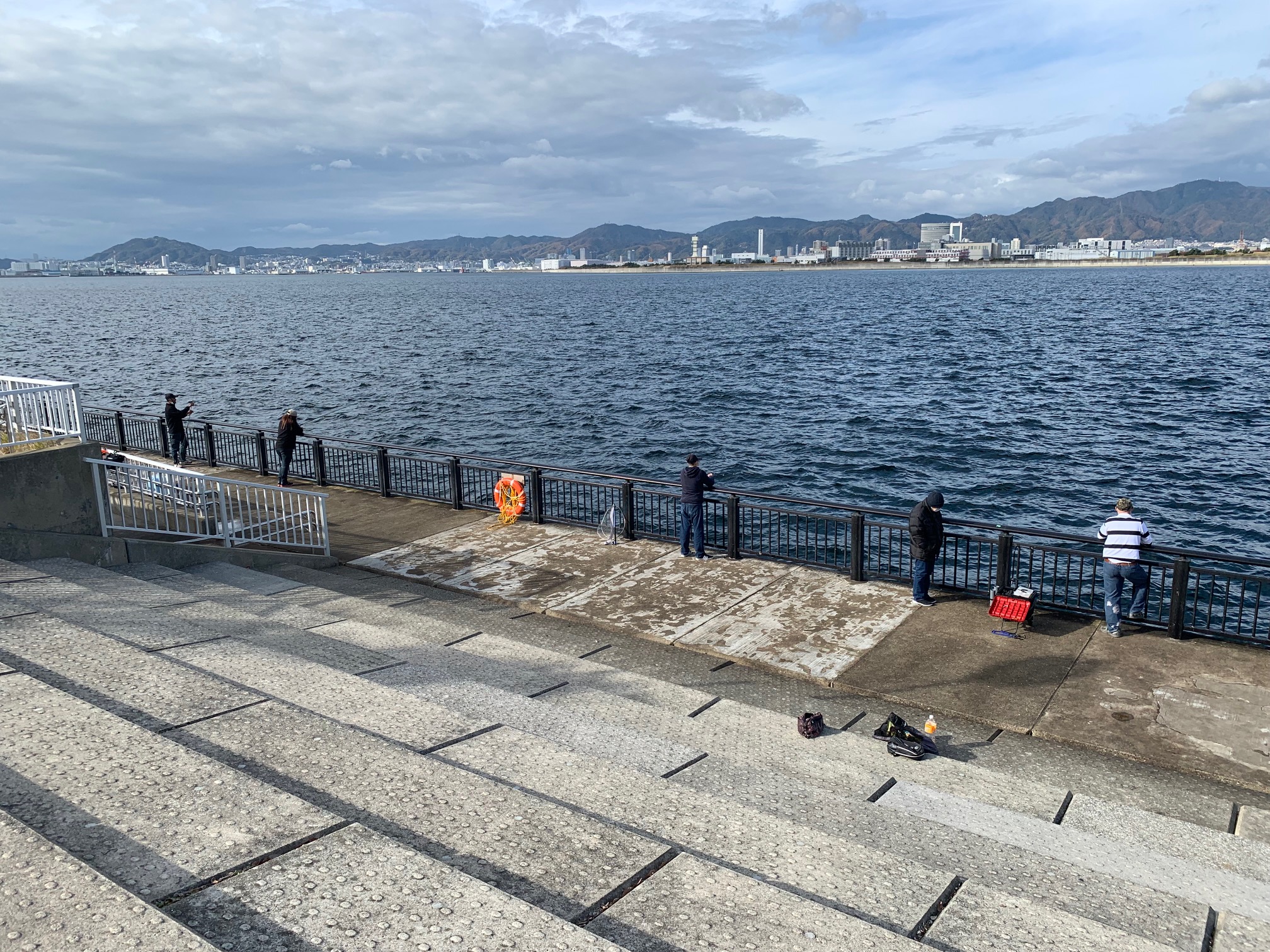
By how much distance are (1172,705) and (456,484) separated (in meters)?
11.9

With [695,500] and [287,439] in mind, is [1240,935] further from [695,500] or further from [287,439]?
[287,439]

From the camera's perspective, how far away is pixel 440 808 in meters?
4.59

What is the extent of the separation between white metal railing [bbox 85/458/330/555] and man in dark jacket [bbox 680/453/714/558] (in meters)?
5.59

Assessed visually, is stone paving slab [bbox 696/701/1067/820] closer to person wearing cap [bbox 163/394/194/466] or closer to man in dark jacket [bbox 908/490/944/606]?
man in dark jacket [bbox 908/490/944/606]

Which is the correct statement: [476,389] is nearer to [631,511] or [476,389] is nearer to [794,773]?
[631,511]

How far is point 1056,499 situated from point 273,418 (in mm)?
30834

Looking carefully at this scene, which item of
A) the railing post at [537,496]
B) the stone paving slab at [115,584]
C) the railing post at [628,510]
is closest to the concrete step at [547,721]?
the stone paving slab at [115,584]

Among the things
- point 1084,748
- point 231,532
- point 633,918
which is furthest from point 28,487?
point 1084,748

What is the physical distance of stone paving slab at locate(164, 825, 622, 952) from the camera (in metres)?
3.36

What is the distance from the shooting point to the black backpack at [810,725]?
25.1 feet

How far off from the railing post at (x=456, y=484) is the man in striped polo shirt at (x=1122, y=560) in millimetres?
10733

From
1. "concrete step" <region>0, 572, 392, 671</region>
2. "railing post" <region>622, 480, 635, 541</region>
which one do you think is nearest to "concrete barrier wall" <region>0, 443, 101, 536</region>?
"concrete step" <region>0, 572, 392, 671</region>

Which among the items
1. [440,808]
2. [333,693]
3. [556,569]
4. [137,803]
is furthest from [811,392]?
[137,803]

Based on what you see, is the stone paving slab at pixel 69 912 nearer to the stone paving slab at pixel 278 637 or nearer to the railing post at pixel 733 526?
the stone paving slab at pixel 278 637
